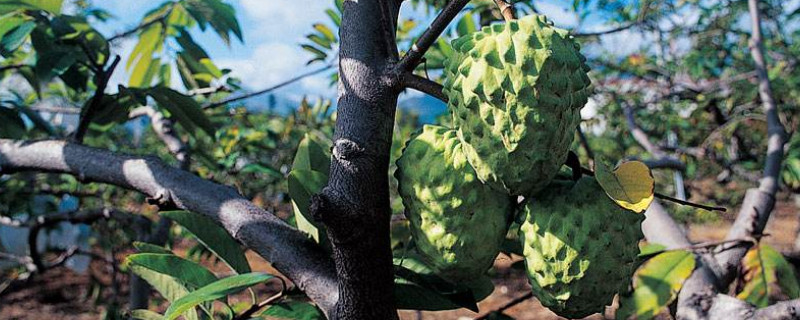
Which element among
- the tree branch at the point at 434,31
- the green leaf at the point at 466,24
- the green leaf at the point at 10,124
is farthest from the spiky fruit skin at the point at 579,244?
the green leaf at the point at 10,124

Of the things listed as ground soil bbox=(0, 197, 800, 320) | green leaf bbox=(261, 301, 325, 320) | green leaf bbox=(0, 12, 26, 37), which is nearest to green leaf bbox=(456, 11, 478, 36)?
green leaf bbox=(261, 301, 325, 320)

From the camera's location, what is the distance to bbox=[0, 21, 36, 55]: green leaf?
1108mm

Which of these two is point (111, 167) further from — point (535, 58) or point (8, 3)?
point (535, 58)

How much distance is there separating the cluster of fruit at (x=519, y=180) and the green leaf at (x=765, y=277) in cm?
48

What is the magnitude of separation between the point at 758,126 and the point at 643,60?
2.46 m

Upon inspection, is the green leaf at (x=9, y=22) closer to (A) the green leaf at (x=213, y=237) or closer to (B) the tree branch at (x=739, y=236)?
(A) the green leaf at (x=213, y=237)

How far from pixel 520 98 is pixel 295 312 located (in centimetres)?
38

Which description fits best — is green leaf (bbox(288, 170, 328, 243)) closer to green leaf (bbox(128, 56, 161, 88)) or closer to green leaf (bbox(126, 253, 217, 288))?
green leaf (bbox(126, 253, 217, 288))

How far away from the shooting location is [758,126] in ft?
9.39

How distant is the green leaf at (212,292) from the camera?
0.61 metres

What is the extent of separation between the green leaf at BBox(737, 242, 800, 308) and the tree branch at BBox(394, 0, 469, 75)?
76 cm

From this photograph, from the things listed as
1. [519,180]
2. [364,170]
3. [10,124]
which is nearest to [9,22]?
[10,124]

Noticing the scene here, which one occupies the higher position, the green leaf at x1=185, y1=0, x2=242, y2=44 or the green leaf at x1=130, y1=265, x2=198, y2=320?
the green leaf at x1=185, y1=0, x2=242, y2=44

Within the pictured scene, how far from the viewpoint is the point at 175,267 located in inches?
29.2
